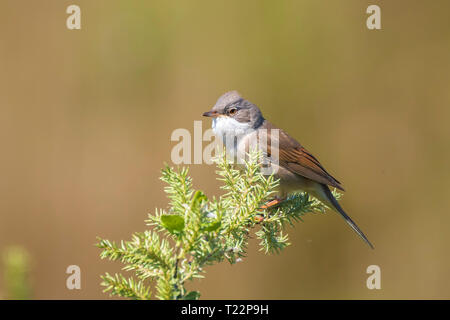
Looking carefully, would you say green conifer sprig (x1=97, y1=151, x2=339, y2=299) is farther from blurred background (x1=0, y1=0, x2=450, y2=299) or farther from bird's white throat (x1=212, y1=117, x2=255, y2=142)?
blurred background (x1=0, y1=0, x2=450, y2=299)

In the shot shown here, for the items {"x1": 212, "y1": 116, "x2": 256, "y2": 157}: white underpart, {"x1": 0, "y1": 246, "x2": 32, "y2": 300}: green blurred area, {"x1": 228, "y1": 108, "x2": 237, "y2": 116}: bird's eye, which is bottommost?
{"x1": 0, "y1": 246, "x2": 32, "y2": 300}: green blurred area

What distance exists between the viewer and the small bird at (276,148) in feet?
11.4

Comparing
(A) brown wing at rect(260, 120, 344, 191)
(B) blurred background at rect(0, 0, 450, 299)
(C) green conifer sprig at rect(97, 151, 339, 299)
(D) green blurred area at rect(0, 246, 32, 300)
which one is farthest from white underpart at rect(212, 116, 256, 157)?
(D) green blurred area at rect(0, 246, 32, 300)

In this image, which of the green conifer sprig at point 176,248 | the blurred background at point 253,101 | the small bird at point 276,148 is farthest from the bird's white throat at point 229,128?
the green conifer sprig at point 176,248

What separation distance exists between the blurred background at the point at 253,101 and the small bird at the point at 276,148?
163 cm

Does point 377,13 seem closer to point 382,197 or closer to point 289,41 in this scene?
point 289,41

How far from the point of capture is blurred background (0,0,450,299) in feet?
17.0

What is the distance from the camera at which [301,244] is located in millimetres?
5188

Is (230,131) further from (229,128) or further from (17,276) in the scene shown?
(17,276)

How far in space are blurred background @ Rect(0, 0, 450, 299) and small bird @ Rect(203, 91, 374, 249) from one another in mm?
1630

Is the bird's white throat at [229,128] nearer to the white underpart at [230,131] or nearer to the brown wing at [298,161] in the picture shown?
the white underpart at [230,131]

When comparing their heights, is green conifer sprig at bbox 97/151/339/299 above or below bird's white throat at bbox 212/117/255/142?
below

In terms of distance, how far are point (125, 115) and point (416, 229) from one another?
3.78 meters

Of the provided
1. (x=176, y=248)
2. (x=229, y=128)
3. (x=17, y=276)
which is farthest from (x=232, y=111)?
(x=17, y=276)
